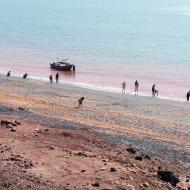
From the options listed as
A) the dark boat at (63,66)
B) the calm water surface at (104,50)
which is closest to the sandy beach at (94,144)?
the calm water surface at (104,50)

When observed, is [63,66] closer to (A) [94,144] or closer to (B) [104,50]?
(B) [104,50]

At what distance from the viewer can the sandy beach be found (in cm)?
1748

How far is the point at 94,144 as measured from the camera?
74.3ft

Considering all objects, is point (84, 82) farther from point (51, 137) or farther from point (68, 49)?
point (51, 137)

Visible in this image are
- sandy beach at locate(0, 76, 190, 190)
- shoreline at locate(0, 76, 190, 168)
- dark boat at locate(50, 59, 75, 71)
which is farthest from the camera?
dark boat at locate(50, 59, 75, 71)

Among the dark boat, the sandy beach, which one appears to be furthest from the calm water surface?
the sandy beach

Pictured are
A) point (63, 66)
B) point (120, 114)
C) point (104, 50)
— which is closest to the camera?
point (120, 114)

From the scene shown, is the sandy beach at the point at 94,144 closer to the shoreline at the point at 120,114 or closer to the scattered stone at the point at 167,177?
the shoreline at the point at 120,114

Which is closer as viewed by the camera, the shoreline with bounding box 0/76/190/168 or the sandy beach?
the sandy beach

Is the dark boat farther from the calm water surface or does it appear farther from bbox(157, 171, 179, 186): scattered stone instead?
bbox(157, 171, 179, 186): scattered stone

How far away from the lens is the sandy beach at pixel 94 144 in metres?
17.5

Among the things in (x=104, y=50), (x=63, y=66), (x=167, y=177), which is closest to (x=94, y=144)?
(x=167, y=177)

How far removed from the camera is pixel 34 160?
18.5 m

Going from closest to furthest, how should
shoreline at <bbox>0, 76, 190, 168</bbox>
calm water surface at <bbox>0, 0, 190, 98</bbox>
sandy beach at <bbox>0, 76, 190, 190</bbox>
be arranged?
sandy beach at <bbox>0, 76, 190, 190</bbox>
shoreline at <bbox>0, 76, 190, 168</bbox>
calm water surface at <bbox>0, 0, 190, 98</bbox>
